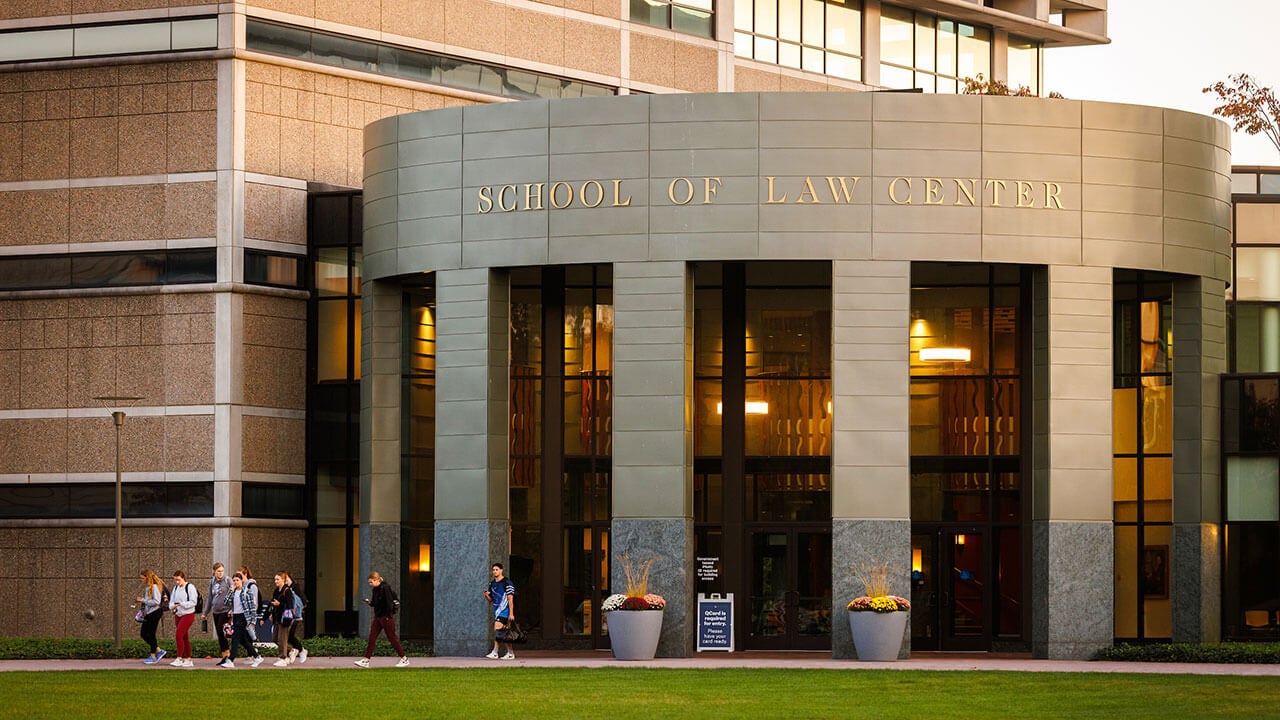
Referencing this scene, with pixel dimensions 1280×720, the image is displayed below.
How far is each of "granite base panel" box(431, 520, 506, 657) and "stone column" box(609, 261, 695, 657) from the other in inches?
94.0

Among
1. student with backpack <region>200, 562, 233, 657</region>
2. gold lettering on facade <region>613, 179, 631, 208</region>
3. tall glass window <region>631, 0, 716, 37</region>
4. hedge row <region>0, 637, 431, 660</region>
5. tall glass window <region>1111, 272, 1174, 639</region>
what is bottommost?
hedge row <region>0, 637, 431, 660</region>

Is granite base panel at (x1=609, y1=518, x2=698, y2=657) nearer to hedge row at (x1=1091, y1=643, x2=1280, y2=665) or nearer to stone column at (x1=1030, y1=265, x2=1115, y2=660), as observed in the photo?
stone column at (x1=1030, y1=265, x2=1115, y2=660)

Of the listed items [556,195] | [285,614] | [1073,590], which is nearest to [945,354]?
[1073,590]

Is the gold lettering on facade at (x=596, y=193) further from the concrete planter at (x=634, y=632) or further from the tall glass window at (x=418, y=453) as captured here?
the concrete planter at (x=634, y=632)

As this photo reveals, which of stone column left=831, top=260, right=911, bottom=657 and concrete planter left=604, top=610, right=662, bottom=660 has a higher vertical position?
stone column left=831, top=260, right=911, bottom=657

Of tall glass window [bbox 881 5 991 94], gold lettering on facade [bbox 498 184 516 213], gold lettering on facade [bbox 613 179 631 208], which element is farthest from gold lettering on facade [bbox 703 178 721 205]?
tall glass window [bbox 881 5 991 94]

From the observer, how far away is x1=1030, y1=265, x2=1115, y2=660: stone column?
117 feet

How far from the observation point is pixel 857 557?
3519 centimetres

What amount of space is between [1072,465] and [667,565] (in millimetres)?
7374

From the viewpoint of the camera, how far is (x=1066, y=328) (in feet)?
119

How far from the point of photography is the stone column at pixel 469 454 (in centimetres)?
3678

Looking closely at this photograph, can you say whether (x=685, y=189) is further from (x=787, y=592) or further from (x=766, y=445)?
(x=787, y=592)

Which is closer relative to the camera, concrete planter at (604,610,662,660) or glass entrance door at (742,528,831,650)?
concrete planter at (604,610,662,660)

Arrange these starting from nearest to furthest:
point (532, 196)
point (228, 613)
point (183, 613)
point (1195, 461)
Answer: point (228, 613)
point (183, 613)
point (532, 196)
point (1195, 461)
